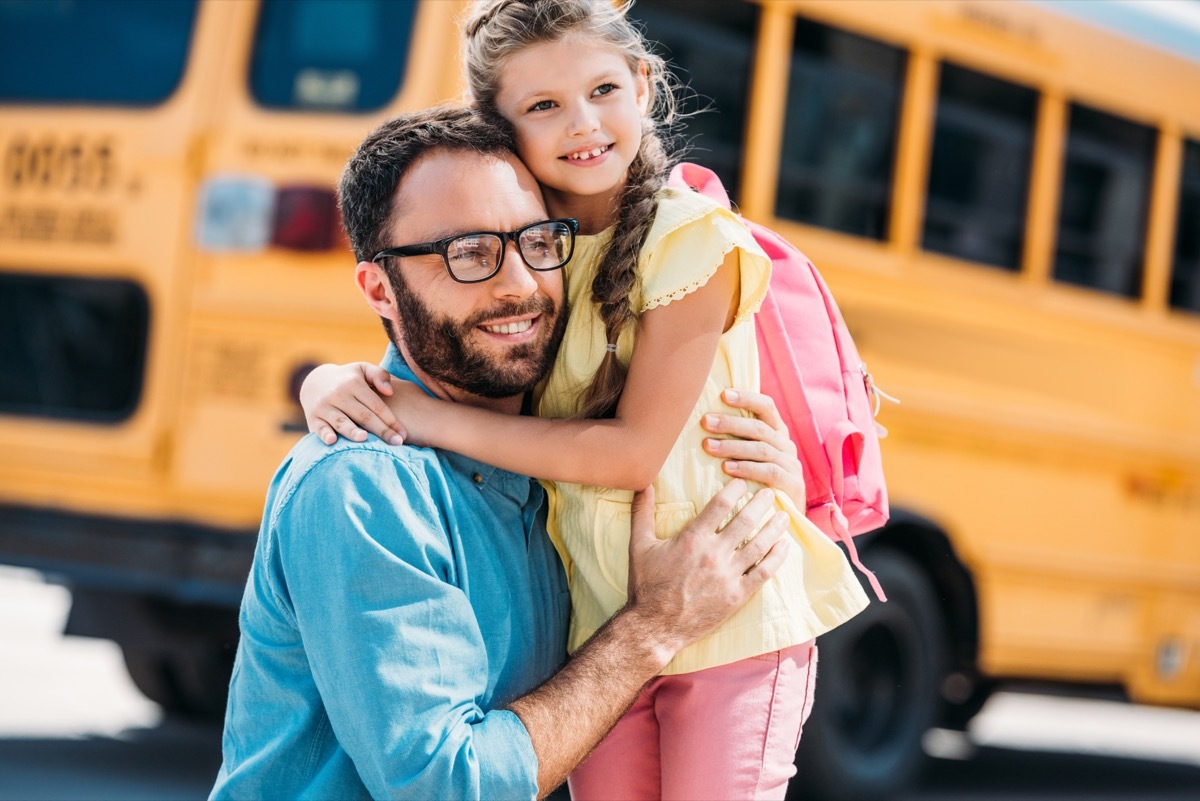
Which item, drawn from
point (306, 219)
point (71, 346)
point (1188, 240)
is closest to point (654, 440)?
point (306, 219)

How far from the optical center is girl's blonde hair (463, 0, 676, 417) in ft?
7.44

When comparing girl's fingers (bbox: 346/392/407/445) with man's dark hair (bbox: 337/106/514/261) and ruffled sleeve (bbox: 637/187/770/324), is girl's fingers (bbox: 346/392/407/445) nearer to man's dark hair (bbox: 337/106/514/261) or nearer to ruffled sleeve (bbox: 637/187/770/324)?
man's dark hair (bbox: 337/106/514/261)

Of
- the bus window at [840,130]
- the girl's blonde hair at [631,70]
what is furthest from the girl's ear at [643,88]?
the bus window at [840,130]

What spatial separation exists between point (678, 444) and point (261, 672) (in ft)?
2.16

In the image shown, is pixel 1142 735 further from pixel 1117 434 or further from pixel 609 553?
pixel 609 553

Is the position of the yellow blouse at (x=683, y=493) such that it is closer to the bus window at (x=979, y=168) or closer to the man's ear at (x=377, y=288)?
the man's ear at (x=377, y=288)

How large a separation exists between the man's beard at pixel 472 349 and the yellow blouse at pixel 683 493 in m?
0.13

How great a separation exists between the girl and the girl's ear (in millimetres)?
161

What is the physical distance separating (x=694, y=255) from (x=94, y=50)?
12.0 ft

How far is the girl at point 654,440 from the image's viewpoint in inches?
86.1

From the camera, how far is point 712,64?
4.96m

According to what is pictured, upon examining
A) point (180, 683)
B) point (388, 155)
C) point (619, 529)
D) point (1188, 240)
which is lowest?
point (180, 683)

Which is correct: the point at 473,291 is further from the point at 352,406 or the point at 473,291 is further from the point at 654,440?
the point at 654,440

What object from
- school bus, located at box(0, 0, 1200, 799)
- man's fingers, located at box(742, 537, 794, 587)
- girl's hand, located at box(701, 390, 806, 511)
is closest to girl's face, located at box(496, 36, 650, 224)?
girl's hand, located at box(701, 390, 806, 511)
